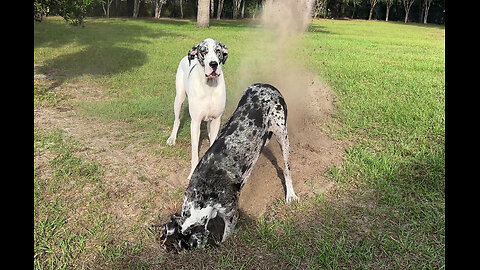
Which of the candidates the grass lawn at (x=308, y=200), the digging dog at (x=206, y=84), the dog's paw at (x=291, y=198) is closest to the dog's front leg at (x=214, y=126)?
the digging dog at (x=206, y=84)

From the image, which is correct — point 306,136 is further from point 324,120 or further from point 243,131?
point 243,131

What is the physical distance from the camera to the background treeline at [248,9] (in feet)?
123

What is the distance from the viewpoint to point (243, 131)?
13.6 ft

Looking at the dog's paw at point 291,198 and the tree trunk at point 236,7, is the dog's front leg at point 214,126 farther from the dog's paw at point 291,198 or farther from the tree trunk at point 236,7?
the tree trunk at point 236,7

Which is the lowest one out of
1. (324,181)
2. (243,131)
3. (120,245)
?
(120,245)

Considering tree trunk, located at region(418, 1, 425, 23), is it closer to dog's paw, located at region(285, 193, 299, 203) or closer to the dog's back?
the dog's back

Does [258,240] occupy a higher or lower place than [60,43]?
lower

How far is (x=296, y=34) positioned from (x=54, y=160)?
7.34m

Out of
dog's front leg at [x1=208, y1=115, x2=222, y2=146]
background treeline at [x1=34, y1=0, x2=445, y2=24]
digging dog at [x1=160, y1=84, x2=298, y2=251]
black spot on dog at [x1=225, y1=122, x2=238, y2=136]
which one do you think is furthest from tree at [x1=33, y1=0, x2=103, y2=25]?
background treeline at [x1=34, y1=0, x2=445, y2=24]

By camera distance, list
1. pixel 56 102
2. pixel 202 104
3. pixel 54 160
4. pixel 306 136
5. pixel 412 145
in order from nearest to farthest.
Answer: pixel 202 104
pixel 54 160
pixel 412 145
pixel 306 136
pixel 56 102

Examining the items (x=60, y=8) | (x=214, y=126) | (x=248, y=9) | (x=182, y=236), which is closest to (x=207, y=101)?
(x=214, y=126)

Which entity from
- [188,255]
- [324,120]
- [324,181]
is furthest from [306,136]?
A: [188,255]

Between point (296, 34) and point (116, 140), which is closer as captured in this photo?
point (116, 140)

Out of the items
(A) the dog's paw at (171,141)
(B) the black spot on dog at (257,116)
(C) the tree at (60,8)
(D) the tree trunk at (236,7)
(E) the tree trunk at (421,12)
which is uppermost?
(E) the tree trunk at (421,12)
